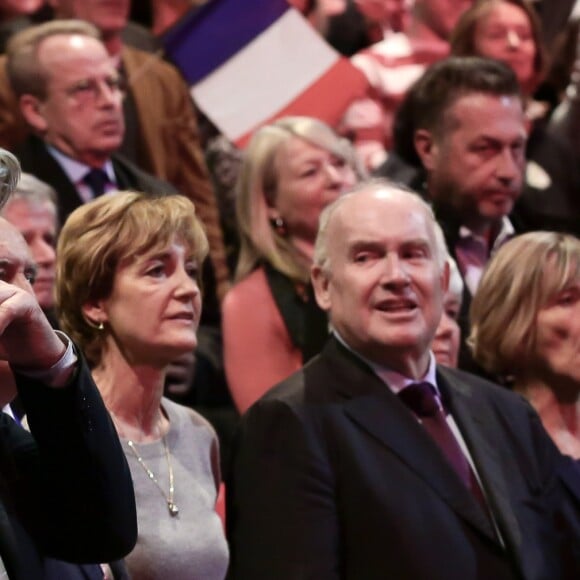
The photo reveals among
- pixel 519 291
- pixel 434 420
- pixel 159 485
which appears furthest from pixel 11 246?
pixel 519 291

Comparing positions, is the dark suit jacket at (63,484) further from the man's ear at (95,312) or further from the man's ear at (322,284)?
the man's ear at (322,284)

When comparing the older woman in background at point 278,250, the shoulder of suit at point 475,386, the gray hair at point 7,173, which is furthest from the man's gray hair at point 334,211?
the gray hair at point 7,173

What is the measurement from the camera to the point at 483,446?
3.68 metres

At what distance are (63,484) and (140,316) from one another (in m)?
0.90

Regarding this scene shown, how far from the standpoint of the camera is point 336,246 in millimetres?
3766

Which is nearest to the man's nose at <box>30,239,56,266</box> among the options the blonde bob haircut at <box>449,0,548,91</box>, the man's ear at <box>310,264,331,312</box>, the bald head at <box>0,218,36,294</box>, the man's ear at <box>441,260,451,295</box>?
the man's ear at <box>310,264,331,312</box>

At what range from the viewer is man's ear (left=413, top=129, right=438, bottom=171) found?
4.92 meters

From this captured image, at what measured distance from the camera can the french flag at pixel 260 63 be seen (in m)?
5.72

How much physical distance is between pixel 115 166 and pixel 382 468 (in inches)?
76.4

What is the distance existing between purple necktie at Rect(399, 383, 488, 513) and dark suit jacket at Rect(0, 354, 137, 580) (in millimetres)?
1082

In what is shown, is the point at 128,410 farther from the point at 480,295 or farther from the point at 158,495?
the point at 480,295

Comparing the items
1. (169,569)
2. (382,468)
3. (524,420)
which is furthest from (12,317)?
(524,420)

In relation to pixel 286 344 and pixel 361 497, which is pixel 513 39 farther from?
pixel 361 497

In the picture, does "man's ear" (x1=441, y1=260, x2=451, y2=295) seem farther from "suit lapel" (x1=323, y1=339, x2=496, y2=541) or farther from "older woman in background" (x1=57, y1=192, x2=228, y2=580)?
"older woman in background" (x1=57, y1=192, x2=228, y2=580)
